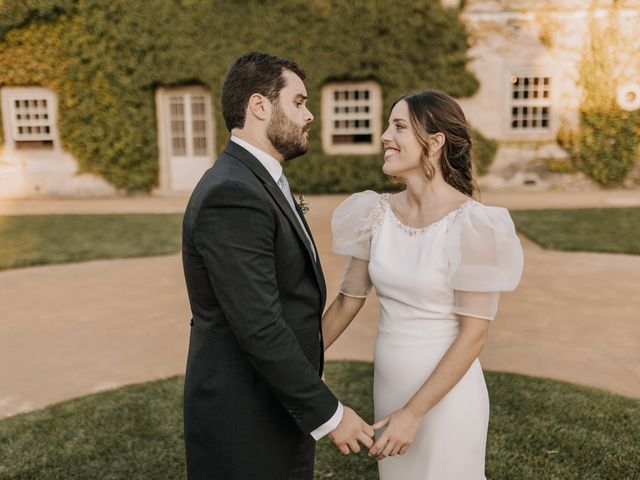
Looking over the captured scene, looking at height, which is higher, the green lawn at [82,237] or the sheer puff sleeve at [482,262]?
the sheer puff sleeve at [482,262]

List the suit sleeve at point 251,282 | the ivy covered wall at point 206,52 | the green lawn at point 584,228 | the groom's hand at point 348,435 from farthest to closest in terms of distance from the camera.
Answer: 1. the ivy covered wall at point 206,52
2. the green lawn at point 584,228
3. the groom's hand at point 348,435
4. the suit sleeve at point 251,282

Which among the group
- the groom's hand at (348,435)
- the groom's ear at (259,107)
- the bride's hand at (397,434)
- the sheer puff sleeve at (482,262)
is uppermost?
the groom's ear at (259,107)

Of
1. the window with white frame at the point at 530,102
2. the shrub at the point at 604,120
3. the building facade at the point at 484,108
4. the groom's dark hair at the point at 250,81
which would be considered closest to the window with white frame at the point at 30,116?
the building facade at the point at 484,108

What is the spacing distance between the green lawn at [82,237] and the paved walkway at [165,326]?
48cm

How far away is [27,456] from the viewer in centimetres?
323

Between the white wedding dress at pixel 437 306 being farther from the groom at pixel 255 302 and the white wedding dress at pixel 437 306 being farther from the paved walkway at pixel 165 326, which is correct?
the paved walkway at pixel 165 326

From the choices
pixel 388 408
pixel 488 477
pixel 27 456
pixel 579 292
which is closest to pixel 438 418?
pixel 388 408

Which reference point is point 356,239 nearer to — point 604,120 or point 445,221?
point 445,221

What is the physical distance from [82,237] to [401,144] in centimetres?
864

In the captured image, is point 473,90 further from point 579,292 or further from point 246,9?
point 579,292

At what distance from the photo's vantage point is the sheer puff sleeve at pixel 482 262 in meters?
1.82

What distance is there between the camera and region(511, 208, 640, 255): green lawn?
805 cm

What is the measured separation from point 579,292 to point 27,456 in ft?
16.7

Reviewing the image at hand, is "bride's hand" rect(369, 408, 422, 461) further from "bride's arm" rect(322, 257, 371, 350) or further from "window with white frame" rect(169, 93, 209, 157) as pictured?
"window with white frame" rect(169, 93, 209, 157)
